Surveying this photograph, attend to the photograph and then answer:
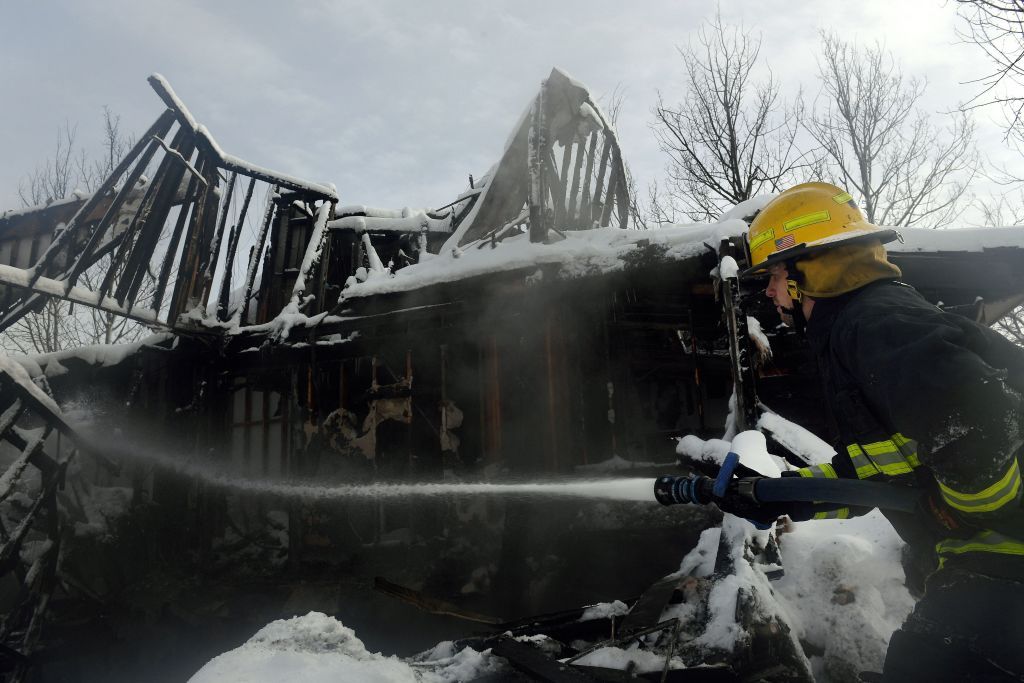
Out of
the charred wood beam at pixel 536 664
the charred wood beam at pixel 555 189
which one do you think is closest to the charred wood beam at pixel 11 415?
the charred wood beam at pixel 536 664

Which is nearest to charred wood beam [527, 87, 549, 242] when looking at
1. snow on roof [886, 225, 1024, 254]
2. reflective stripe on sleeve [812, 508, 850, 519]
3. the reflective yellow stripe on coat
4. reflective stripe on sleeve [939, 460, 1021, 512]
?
snow on roof [886, 225, 1024, 254]

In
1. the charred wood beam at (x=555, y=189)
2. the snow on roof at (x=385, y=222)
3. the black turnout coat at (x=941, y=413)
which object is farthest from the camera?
the snow on roof at (x=385, y=222)

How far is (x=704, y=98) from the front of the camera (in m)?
15.8

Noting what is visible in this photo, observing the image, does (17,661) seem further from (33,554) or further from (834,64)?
(834,64)

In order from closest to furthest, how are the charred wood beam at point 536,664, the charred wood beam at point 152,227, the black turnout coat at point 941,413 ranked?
the black turnout coat at point 941,413
the charred wood beam at point 536,664
the charred wood beam at point 152,227

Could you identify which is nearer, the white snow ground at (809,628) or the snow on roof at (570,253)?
the white snow ground at (809,628)

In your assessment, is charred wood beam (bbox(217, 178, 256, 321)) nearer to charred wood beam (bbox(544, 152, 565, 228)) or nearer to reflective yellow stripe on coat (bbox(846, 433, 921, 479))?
charred wood beam (bbox(544, 152, 565, 228))

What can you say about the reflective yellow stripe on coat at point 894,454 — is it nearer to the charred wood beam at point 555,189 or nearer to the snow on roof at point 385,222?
the charred wood beam at point 555,189

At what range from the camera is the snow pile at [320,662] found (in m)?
2.14

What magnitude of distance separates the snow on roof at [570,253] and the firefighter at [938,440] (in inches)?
153

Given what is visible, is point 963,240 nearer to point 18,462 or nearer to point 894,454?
point 894,454

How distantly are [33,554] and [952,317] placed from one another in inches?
418

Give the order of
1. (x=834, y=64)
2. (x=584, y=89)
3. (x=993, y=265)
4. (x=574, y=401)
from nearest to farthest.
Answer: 1. (x=993, y=265)
2. (x=574, y=401)
3. (x=584, y=89)
4. (x=834, y=64)

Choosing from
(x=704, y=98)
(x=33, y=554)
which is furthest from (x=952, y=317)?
(x=704, y=98)
